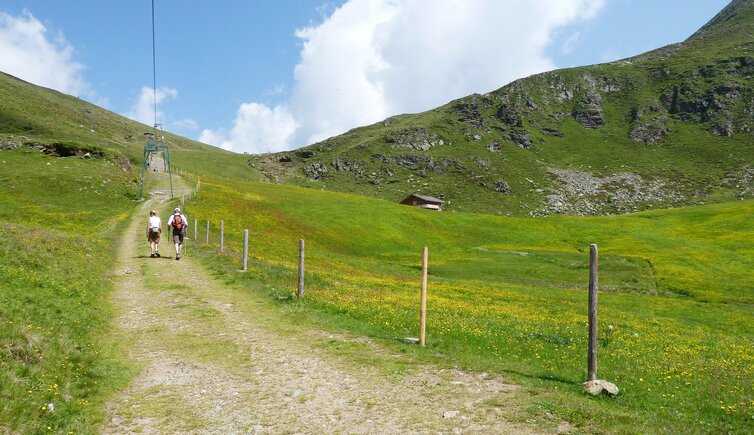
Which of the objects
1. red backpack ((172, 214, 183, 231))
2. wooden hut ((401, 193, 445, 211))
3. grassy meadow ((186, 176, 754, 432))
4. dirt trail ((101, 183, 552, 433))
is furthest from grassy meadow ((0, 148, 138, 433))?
wooden hut ((401, 193, 445, 211))

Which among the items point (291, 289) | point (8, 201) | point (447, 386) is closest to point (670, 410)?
point (447, 386)

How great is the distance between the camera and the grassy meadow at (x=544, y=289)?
12.5 m

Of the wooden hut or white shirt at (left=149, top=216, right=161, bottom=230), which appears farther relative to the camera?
the wooden hut

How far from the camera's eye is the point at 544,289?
46.2 metres

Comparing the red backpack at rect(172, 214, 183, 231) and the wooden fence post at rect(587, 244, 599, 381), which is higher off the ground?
the red backpack at rect(172, 214, 183, 231)

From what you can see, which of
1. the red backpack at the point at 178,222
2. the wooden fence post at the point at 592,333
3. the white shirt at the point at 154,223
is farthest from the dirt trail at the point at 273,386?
the white shirt at the point at 154,223

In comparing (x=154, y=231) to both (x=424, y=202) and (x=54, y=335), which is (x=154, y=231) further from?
(x=424, y=202)

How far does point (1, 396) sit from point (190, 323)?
867 centimetres

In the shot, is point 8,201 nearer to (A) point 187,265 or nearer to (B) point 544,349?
(A) point 187,265

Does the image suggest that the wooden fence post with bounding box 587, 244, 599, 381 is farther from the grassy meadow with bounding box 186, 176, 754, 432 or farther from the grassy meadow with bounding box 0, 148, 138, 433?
the grassy meadow with bounding box 0, 148, 138, 433

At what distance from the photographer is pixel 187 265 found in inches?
1205

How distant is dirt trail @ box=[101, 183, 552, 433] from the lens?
9039 millimetres

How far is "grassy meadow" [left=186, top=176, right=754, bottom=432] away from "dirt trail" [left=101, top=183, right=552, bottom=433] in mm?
1340

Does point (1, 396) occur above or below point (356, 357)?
above
